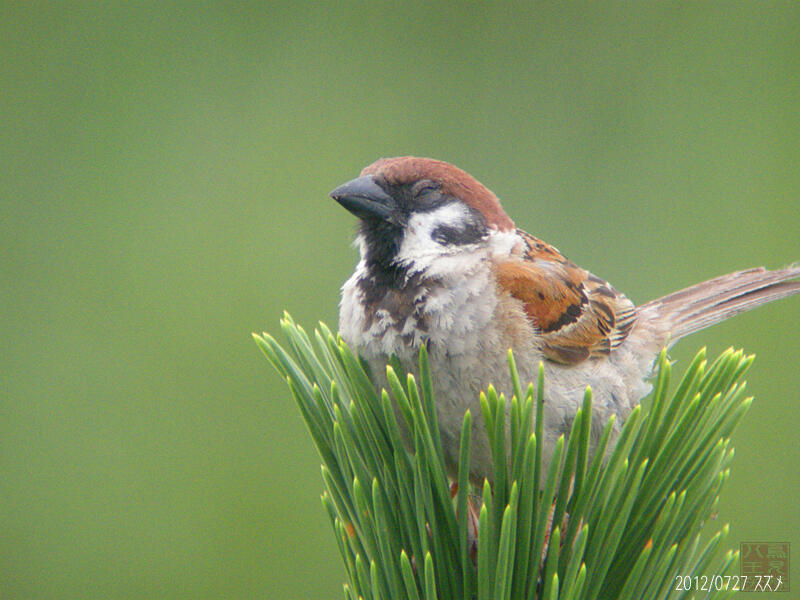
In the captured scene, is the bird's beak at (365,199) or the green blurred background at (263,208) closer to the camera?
the bird's beak at (365,199)

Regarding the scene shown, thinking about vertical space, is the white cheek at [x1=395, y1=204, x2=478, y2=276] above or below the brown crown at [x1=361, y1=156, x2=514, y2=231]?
below

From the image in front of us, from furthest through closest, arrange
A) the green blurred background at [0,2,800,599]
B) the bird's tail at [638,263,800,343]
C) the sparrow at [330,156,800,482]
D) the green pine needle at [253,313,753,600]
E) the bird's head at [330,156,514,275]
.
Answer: the green blurred background at [0,2,800,599], the bird's tail at [638,263,800,343], the bird's head at [330,156,514,275], the sparrow at [330,156,800,482], the green pine needle at [253,313,753,600]

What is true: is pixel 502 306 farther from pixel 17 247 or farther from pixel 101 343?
pixel 17 247

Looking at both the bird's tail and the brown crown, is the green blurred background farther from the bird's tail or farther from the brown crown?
the brown crown

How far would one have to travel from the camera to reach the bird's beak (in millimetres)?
1169

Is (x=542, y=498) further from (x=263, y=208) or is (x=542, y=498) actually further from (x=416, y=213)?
(x=263, y=208)

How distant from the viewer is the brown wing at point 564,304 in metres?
1.26

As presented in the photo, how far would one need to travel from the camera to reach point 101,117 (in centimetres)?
174

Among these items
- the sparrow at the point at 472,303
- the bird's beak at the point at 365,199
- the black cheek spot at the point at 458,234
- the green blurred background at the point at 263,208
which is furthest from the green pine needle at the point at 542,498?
the green blurred background at the point at 263,208

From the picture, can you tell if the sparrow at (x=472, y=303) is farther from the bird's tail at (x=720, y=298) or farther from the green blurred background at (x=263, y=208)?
the green blurred background at (x=263, y=208)

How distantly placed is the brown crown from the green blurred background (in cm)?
32

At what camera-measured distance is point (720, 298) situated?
62.6 inches

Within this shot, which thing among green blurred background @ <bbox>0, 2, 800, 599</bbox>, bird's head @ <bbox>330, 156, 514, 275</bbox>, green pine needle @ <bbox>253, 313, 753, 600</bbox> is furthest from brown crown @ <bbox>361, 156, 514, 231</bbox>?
green pine needle @ <bbox>253, 313, 753, 600</bbox>

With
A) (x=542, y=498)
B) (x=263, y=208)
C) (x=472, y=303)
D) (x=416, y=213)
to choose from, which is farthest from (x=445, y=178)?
(x=542, y=498)
